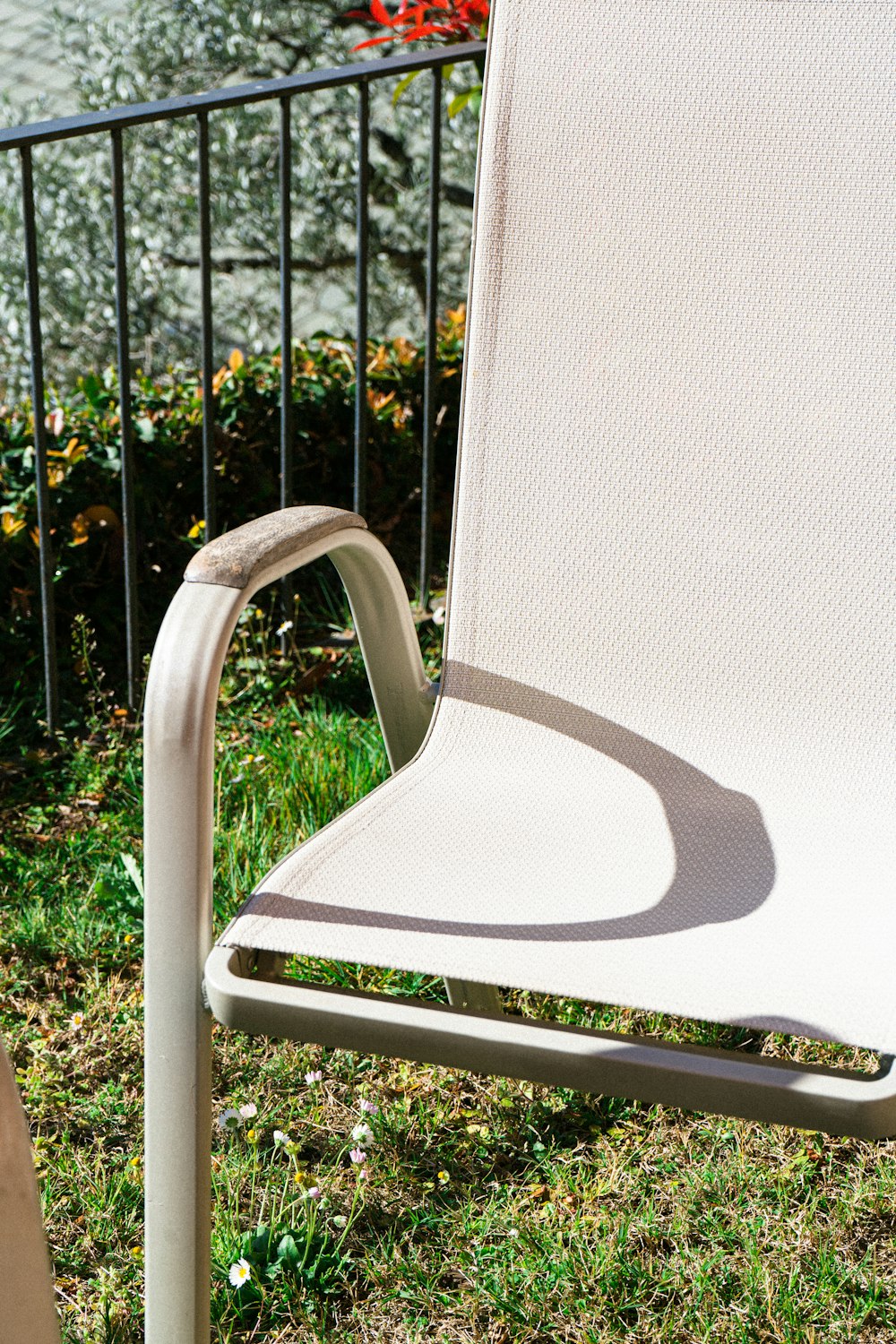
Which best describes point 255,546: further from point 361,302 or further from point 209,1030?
point 361,302

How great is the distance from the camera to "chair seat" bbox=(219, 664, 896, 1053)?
0.91m

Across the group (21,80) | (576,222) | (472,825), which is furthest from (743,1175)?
(21,80)

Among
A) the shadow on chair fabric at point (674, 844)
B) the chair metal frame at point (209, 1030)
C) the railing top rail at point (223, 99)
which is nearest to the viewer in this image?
the chair metal frame at point (209, 1030)

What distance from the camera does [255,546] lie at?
1.06 m

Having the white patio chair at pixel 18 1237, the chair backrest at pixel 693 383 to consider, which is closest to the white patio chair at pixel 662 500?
the chair backrest at pixel 693 383

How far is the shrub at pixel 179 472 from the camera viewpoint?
2.50 meters

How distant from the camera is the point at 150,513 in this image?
105 inches

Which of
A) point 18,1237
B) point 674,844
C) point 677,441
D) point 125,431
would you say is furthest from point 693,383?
point 125,431

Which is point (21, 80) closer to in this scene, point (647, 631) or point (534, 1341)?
point (647, 631)

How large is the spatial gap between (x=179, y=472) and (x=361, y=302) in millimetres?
538

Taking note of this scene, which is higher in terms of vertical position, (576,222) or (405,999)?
(576,222)

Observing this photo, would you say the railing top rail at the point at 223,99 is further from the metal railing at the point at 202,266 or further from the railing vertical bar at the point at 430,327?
the railing vertical bar at the point at 430,327

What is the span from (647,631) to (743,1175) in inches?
23.3

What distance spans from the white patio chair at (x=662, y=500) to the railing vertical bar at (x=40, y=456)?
0.99 meters
